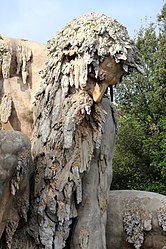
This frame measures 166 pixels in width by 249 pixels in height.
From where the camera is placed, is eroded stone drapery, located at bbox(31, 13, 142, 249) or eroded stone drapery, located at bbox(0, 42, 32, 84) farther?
eroded stone drapery, located at bbox(0, 42, 32, 84)

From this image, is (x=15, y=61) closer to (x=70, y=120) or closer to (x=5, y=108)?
(x=5, y=108)

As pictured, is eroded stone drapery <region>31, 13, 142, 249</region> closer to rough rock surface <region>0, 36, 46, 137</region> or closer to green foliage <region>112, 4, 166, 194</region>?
rough rock surface <region>0, 36, 46, 137</region>

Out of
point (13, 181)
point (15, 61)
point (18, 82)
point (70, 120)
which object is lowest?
point (13, 181)

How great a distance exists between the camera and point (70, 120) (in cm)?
A: 416

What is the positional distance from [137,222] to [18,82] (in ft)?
5.64

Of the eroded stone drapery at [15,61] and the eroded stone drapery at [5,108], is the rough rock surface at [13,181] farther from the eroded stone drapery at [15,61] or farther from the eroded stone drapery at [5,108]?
the eroded stone drapery at [15,61]

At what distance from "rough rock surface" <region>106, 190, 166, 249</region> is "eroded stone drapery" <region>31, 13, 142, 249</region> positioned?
0.27 metres

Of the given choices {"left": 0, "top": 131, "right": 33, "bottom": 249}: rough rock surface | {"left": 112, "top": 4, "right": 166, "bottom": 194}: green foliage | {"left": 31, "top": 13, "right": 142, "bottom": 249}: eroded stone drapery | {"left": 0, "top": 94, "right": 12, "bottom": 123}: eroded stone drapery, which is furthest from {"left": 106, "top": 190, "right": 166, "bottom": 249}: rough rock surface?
{"left": 112, "top": 4, "right": 166, "bottom": 194}: green foliage

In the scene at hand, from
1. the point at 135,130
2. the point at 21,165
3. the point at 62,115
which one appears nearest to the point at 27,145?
the point at 21,165

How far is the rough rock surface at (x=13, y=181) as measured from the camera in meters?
3.39

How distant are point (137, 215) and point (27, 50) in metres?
1.88

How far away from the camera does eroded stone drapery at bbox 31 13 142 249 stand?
4.11 m

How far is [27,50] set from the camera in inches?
190

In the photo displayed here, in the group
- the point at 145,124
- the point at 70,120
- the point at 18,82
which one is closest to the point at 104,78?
the point at 70,120
